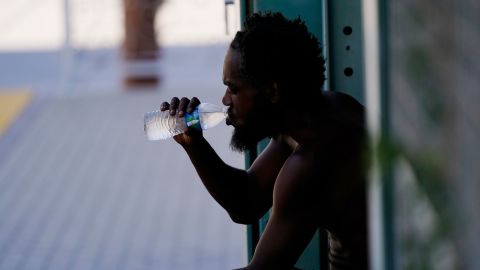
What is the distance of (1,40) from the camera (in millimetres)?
13695

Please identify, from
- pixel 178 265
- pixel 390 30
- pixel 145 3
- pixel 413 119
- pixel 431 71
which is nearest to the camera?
pixel 431 71

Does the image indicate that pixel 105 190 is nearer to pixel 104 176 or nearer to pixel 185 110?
pixel 104 176

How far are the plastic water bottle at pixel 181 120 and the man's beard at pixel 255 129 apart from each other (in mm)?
174

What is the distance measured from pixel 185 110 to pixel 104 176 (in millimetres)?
5173

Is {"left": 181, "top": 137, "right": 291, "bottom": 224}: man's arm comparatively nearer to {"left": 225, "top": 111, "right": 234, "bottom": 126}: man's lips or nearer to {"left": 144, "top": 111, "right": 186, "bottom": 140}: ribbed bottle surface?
{"left": 144, "top": 111, "right": 186, "bottom": 140}: ribbed bottle surface

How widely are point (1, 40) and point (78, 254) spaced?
715cm

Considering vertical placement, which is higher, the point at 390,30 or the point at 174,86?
the point at 390,30

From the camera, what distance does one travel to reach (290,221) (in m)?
3.27

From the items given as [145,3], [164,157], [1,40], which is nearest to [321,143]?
[164,157]

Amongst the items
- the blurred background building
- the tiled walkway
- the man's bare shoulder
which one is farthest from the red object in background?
A: the man's bare shoulder

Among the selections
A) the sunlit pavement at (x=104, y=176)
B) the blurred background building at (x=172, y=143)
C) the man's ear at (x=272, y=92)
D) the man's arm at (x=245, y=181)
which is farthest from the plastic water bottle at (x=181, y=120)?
the sunlit pavement at (x=104, y=176)

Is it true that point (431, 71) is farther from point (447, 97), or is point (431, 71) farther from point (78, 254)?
point (78, 254)

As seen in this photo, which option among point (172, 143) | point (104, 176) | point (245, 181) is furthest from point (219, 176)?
point (172, 143)

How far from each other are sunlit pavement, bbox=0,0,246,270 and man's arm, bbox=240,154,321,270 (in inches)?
64.0
